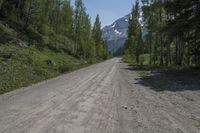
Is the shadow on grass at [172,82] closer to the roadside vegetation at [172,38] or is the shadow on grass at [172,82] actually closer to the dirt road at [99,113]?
the roadside vegetation at [172,38]

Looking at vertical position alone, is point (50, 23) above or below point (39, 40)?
above

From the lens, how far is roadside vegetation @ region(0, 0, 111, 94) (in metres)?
26.5

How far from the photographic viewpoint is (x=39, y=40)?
52906mm

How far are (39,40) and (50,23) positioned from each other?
70.0 feet

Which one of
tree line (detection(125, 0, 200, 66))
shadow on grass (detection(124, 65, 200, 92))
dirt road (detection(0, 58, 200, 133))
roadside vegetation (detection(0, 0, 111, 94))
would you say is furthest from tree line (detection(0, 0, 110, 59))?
dirt road (detection(0, 58, 200, 133))

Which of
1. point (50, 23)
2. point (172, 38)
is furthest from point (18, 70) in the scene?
point (50, 23)

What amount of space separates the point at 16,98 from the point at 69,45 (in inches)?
2351

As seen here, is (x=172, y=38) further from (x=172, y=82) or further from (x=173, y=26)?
(x=172, y=82)

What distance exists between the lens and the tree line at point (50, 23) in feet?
169

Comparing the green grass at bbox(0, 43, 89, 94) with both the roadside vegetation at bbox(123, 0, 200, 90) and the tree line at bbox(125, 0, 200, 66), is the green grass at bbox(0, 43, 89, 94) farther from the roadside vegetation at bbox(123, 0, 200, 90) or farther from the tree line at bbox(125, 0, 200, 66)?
the tree line at bbox(125, 0, 200, 66)

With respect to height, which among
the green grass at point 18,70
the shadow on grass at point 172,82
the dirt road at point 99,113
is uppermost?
the green grass at point 18,70

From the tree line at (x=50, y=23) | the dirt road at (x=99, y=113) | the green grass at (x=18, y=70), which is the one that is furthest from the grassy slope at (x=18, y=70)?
the tree line at (x=50, y=23)

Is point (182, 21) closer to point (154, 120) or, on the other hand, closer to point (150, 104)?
point (150, 104)

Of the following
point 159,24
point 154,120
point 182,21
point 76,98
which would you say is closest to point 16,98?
point 76,98
